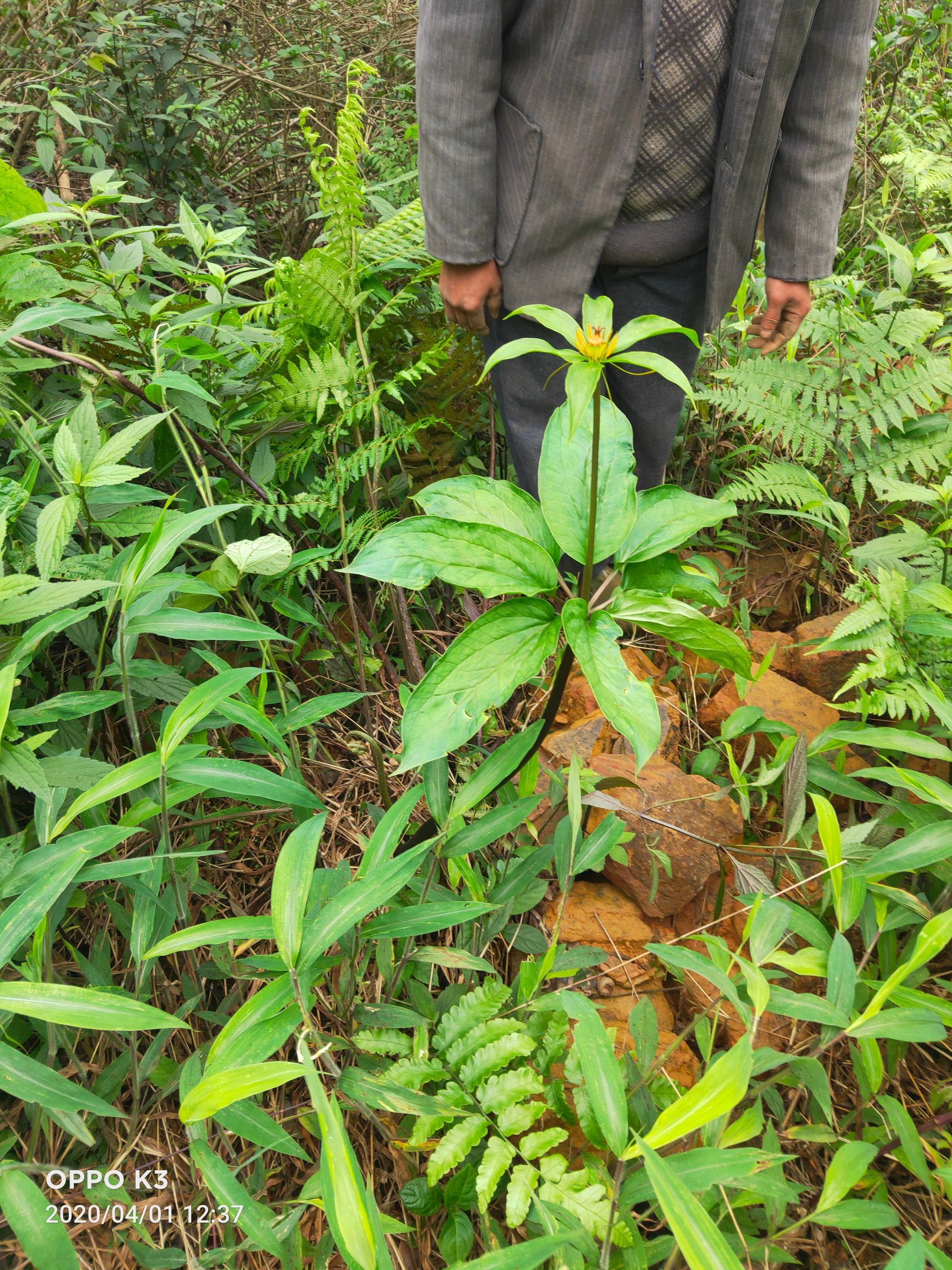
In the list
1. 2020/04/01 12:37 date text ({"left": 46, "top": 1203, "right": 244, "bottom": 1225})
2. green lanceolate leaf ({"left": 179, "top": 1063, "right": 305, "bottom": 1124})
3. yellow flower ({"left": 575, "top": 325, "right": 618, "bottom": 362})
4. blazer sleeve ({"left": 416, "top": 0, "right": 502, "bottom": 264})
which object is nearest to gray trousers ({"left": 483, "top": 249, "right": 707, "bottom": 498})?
blazer sleeve ({"left": 416, "top": 0, "right": 502, "bottom": 264})

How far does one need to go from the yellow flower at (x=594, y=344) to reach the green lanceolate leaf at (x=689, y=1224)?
768mm

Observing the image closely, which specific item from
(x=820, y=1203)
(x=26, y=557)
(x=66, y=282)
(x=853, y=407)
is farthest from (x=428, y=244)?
(x=820, y=1203)

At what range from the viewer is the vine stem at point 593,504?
32.2 inches

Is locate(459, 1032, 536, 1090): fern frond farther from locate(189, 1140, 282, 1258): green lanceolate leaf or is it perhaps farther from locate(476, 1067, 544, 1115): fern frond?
locate(189, 1140, 282, 1258): green lanceolate leaf

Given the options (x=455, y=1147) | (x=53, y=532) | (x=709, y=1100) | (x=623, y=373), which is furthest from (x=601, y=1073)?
(x=623, y=373)

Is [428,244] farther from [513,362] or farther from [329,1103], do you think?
[329,1103]

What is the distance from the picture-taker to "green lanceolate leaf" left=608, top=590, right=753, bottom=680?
0.93 meters

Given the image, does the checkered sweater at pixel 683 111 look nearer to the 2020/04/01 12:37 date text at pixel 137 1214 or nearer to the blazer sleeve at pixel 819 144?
the blazer sleeve at pixel 819 144

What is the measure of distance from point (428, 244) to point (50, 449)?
0.95 metres

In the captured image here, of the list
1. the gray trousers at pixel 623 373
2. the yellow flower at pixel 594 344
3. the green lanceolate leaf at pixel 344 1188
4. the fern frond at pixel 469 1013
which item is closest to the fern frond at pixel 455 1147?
the fern frond at pixel 469 1013

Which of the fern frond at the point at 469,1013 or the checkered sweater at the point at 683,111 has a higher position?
the checkered sweater at the point at 683,111

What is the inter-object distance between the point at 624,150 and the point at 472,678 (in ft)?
4.36

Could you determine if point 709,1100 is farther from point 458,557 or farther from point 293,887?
point 458,557

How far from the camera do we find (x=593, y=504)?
90 centimetres
